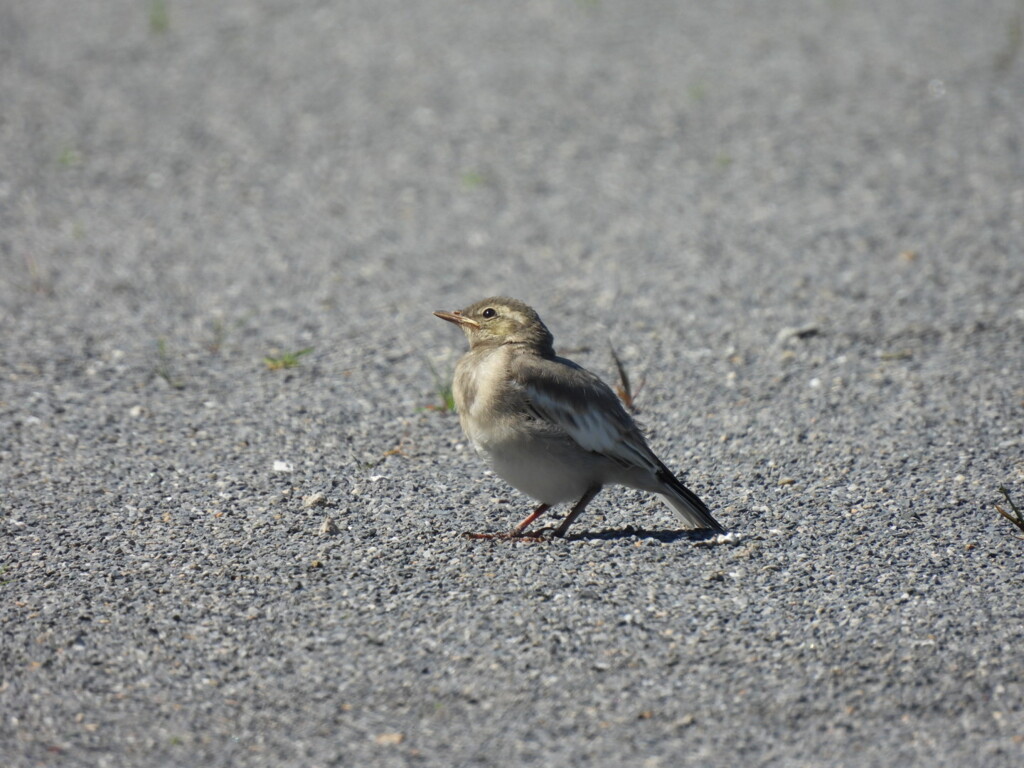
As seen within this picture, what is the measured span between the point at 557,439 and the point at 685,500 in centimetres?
61

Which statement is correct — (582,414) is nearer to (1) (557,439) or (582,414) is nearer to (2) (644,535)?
(1) (557,439)

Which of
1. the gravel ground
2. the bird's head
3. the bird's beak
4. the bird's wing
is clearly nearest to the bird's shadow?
the gravel ground

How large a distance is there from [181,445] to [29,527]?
3.61 ft

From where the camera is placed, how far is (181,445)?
20.6ft

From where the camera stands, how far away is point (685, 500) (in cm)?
519

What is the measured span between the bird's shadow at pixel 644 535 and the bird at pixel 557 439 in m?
0.04

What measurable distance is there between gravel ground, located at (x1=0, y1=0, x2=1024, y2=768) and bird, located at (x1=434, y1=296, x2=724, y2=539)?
246mm

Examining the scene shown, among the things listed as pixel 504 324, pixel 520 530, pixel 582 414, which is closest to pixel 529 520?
pixel 520 530

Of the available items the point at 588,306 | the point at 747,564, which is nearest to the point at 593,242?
the point at 588,306

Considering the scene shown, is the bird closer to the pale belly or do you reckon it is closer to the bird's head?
the pale belly

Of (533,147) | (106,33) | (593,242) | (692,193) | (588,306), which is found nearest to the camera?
(588,306)

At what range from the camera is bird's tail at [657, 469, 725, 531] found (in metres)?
5.18

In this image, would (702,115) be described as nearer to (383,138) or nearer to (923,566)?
(383,138)

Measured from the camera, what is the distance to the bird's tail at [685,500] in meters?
5.18
